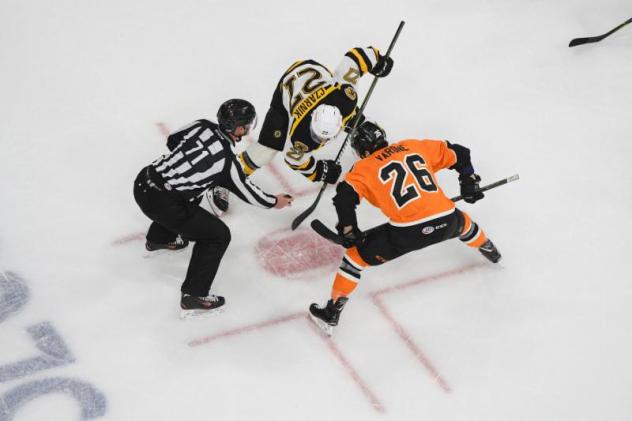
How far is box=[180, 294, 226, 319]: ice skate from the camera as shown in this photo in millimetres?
4359

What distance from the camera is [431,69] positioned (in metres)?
5.99

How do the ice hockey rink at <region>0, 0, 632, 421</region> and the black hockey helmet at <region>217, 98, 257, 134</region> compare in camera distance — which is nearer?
the black hockey helmet at <region>217, 98, 257, 134</region>

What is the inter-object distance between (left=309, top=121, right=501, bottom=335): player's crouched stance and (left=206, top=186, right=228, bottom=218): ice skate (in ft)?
3.15

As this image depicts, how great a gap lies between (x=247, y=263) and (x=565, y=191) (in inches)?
85.3

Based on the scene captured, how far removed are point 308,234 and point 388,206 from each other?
34.2 inches

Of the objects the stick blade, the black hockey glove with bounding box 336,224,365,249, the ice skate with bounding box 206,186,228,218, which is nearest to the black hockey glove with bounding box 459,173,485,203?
the black hockey glove with bounding box 336,224,365,249

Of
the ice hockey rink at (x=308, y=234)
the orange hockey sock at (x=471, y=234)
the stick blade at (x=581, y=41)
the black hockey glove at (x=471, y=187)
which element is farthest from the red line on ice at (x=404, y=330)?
the stick blade at (x=581, y=41)

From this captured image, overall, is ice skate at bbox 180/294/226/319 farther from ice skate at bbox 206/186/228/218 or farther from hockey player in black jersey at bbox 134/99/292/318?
ice skate at bbox 206/186/228/218

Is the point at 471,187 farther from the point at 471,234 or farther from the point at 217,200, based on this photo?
the point at 217,200

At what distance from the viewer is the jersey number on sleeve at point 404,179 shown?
413 cm

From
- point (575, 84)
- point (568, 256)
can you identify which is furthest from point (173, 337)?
point (575, 84)

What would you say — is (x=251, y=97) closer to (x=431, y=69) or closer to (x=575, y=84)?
(x=431, y=69)

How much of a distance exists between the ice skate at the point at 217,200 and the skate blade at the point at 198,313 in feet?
2.32

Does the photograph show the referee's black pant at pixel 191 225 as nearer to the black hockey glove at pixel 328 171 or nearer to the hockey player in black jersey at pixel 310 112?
the hockey player in black jersey at pixel 310 112
